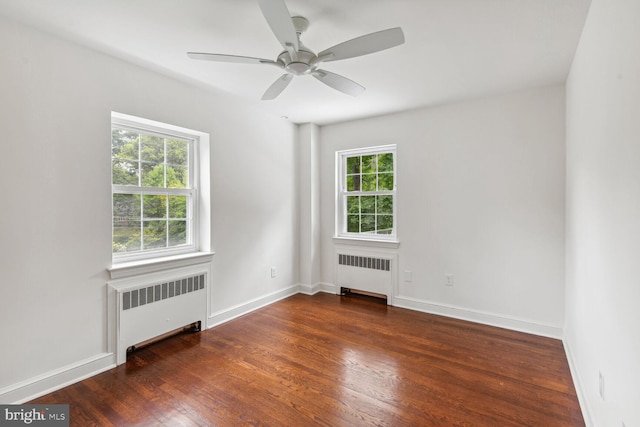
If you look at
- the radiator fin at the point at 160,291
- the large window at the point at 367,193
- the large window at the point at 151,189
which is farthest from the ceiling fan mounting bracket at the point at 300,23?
the radiator fin at the point at 160,291

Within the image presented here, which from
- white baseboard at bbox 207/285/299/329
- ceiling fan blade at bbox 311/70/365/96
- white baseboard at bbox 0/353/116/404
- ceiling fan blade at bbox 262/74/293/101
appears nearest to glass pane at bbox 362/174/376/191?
white baseboard at bbox 207/285/299/329

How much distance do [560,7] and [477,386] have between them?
8.26 ft

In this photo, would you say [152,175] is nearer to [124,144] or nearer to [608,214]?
[124,144]

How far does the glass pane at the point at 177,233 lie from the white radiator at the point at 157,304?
327 mm

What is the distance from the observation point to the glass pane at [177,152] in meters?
3.09

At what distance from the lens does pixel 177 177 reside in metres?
3.16

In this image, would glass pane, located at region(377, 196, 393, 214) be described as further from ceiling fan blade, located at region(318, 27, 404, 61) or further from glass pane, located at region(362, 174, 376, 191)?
ceiling fan blade, located at region(318, 27, 404, 61)

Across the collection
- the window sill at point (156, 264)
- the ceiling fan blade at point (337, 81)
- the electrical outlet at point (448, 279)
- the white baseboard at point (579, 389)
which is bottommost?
the white baseboard at point (579, 389)

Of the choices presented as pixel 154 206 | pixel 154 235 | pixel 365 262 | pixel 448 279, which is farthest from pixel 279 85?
pixel 448 279

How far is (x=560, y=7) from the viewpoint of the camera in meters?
1.81

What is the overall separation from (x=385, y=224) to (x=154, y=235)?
109 inches

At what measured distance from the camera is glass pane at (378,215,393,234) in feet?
13.4

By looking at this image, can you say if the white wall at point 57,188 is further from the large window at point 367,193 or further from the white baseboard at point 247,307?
the large window at point 367,193

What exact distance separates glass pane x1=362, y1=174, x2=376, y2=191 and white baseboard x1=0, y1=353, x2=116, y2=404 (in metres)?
3.34
